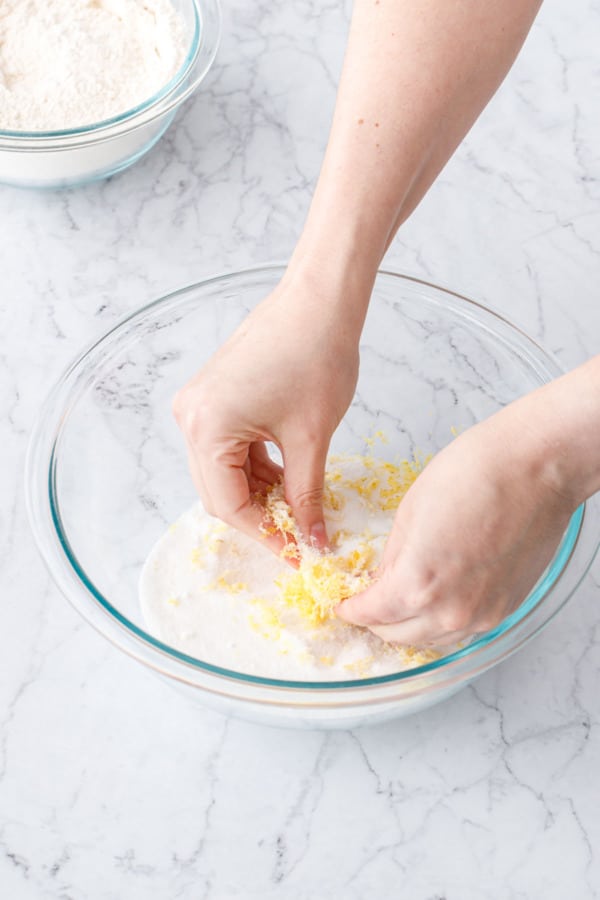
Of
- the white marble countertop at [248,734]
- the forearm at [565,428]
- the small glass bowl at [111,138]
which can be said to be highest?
the small glass bowl at [111,138]

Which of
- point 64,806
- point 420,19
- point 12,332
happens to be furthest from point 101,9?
point 64,806

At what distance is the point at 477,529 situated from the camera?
108cm

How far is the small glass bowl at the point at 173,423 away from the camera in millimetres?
1211

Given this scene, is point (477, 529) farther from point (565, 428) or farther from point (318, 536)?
point (318, 536)

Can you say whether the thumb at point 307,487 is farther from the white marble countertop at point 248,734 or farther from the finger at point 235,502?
the white marble countertop at point 248,734

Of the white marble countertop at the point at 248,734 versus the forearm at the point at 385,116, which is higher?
the forearm at the point at 385,116

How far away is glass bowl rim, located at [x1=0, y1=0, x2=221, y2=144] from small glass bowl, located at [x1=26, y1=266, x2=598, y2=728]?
11.3 inches

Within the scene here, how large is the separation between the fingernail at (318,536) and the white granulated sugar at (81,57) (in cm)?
74

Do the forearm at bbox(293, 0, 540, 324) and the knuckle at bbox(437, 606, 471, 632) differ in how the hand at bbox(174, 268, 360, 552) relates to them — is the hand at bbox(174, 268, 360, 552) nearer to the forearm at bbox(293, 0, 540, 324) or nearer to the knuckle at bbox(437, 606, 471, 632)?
the forearm at bbox(293, 0, 540, 324)

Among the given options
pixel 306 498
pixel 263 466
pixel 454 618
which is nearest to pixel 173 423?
pixel 263 466

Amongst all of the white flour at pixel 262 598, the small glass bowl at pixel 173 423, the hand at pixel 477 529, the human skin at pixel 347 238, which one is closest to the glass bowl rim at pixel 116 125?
the small glass bowl at pixel 173 423

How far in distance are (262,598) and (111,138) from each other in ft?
2.37

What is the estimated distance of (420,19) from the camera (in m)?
1.21

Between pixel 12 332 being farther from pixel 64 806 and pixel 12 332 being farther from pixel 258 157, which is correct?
pixel 64 806
